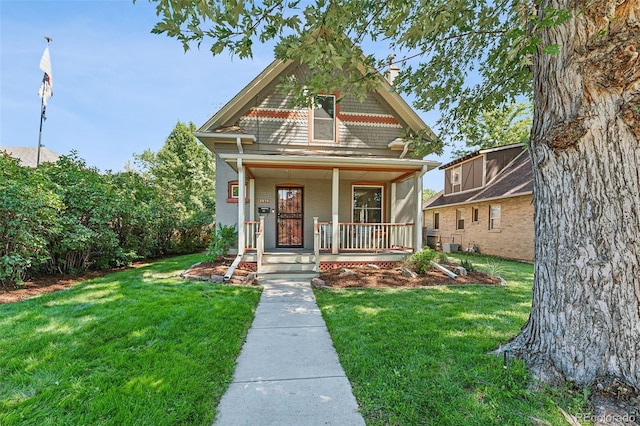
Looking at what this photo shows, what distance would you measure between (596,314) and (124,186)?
11152mm

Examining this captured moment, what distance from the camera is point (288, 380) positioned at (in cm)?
260

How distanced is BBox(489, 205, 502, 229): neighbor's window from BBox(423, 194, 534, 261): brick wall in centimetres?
15

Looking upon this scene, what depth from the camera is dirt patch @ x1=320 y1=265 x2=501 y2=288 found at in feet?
20.4

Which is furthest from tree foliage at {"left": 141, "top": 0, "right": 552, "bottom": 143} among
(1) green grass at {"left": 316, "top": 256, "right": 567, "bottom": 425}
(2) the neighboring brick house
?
(2) the neighboring brick house

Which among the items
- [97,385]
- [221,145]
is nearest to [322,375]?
[97,385]

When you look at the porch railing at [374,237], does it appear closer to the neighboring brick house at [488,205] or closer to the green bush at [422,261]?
the green bush at [422,261]

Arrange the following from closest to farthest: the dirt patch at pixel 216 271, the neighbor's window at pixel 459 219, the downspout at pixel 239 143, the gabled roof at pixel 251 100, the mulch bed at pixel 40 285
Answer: the mulch bed at pixel 40 285
the dirt patch at pixel 216 271
the downspout at pixel 239 143
the gabled roof at pixel 251 100
the neighbor's window at pixel 459 219

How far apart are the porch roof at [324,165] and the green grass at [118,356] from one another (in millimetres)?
3889

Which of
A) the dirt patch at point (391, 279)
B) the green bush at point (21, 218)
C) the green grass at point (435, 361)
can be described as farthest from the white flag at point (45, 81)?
the green grass at point (435, 361)

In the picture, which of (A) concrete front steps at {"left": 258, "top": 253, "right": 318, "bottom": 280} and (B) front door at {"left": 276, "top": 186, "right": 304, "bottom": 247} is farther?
(B) front door at {"left": 276, "top": 186, "right": 304, "bottom": 247}

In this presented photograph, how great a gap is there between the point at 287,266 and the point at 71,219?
16.7 feet

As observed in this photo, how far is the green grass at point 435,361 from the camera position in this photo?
2035 millimetres

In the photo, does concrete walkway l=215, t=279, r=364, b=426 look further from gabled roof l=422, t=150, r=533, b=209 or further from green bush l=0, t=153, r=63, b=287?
gabled roof l=422, t=150, r=533, b=209

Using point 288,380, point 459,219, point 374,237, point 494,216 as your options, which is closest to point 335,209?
point 374,237
